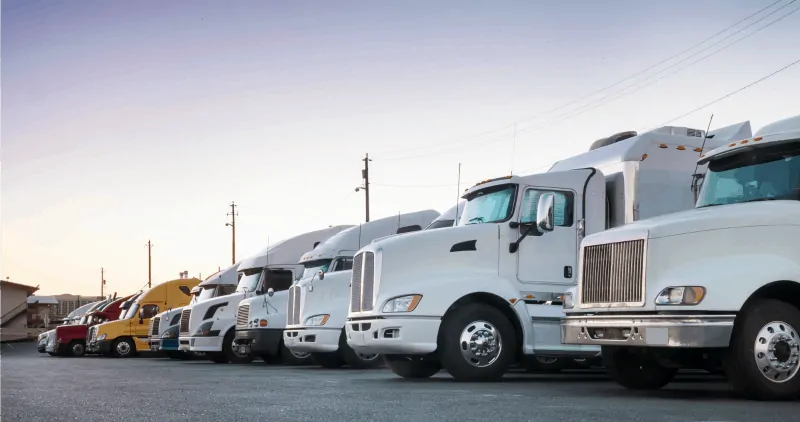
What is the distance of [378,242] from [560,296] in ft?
8.70

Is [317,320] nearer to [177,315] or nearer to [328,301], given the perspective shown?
[328,301]

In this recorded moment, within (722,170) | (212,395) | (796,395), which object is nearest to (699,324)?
(796,395)

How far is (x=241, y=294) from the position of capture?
25.6 m

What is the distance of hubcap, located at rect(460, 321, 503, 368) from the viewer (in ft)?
44.5

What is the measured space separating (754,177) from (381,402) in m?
4.64

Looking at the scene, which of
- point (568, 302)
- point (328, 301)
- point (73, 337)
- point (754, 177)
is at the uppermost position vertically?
point (754, 177)

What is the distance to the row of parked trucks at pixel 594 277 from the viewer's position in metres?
9.70

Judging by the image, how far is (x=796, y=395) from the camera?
962 centimetres

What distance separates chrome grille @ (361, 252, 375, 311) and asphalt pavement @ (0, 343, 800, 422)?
47.5 inches

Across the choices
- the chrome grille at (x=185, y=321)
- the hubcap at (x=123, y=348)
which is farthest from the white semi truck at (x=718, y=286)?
the hubcap at (x=123, y=348)

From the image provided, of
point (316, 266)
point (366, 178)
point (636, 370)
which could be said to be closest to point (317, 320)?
point (316, 266)

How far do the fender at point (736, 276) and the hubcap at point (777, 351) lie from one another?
0.37m

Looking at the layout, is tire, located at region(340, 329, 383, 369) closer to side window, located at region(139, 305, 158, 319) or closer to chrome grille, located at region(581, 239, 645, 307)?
chrome grille, located at region(581, 239, 645, 307)

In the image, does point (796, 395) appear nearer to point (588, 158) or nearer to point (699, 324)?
point (699, 324)
